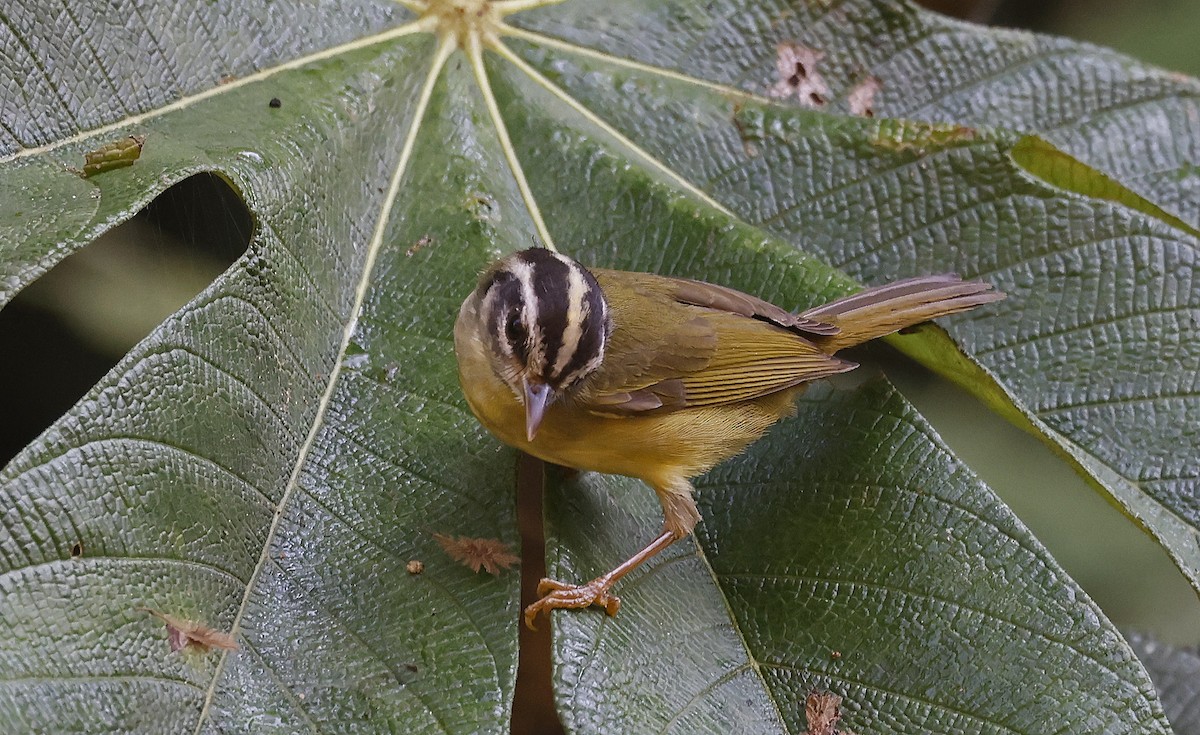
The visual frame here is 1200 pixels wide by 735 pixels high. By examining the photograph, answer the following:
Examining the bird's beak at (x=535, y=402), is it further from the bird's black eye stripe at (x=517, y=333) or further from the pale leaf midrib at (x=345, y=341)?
the pale leaf midrib at (x=345, y=341)

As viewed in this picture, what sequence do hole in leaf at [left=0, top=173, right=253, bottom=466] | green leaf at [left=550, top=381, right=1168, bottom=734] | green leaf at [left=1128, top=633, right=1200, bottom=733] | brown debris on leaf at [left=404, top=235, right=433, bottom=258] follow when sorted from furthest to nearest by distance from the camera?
green leaf at [left=1128, top=633, right=1200, bottom=733]
hole in leaf at [left=0, top=173, right=253, bottom=466]
brown debris on leaf at [left=404, top=235, right=433, bottom=258]
green leaf at [left=550, top=381, right=1168, bottom=734]

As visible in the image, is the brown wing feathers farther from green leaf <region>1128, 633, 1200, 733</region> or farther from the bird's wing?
green leaf <region>1128, 633, 1200, 733</region>

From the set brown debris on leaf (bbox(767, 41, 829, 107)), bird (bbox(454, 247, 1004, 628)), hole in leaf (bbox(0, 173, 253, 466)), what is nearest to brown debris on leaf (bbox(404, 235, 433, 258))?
bird (bbox(454, 247, 1004, 628))

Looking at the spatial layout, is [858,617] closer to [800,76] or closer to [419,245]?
[419,245]

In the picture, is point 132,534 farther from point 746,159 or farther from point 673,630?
point 746,159

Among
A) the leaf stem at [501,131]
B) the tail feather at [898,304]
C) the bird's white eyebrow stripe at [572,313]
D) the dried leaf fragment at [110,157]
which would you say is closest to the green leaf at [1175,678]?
the tail feather at [898,304]

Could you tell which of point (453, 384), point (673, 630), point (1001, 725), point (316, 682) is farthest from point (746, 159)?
point (316, 682)
